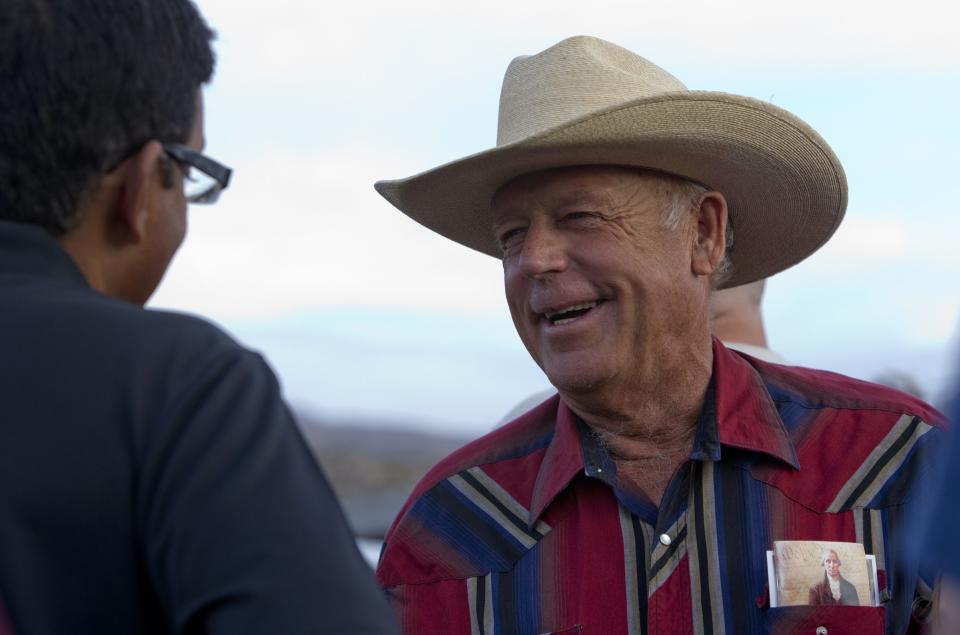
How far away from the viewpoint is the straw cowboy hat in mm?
3059

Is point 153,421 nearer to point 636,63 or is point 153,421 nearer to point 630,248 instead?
point 630,248

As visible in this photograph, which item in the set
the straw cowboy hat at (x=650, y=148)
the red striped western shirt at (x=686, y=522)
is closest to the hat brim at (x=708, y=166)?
the straw cowboy hat at (x=650, y=148)

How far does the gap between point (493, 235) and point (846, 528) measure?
1449 millimetres

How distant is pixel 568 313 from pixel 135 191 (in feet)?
5.79

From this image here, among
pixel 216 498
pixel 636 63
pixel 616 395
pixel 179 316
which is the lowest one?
pixel 616 395

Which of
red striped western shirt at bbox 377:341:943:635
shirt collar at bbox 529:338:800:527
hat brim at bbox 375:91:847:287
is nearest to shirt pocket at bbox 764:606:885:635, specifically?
red striped western shirt at bbox 377:341:943:635

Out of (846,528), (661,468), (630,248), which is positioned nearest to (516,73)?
(630,248)

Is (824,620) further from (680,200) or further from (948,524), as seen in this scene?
(948,524)

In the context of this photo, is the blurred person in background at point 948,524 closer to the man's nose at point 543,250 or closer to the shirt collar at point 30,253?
the shirt collar at point 30,253

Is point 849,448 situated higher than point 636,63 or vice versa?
point 636,63

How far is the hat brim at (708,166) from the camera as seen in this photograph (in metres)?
3.05

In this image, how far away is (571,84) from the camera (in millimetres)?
3295

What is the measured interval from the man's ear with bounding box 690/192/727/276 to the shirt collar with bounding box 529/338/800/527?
246 mm

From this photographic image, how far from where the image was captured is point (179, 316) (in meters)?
1.43
